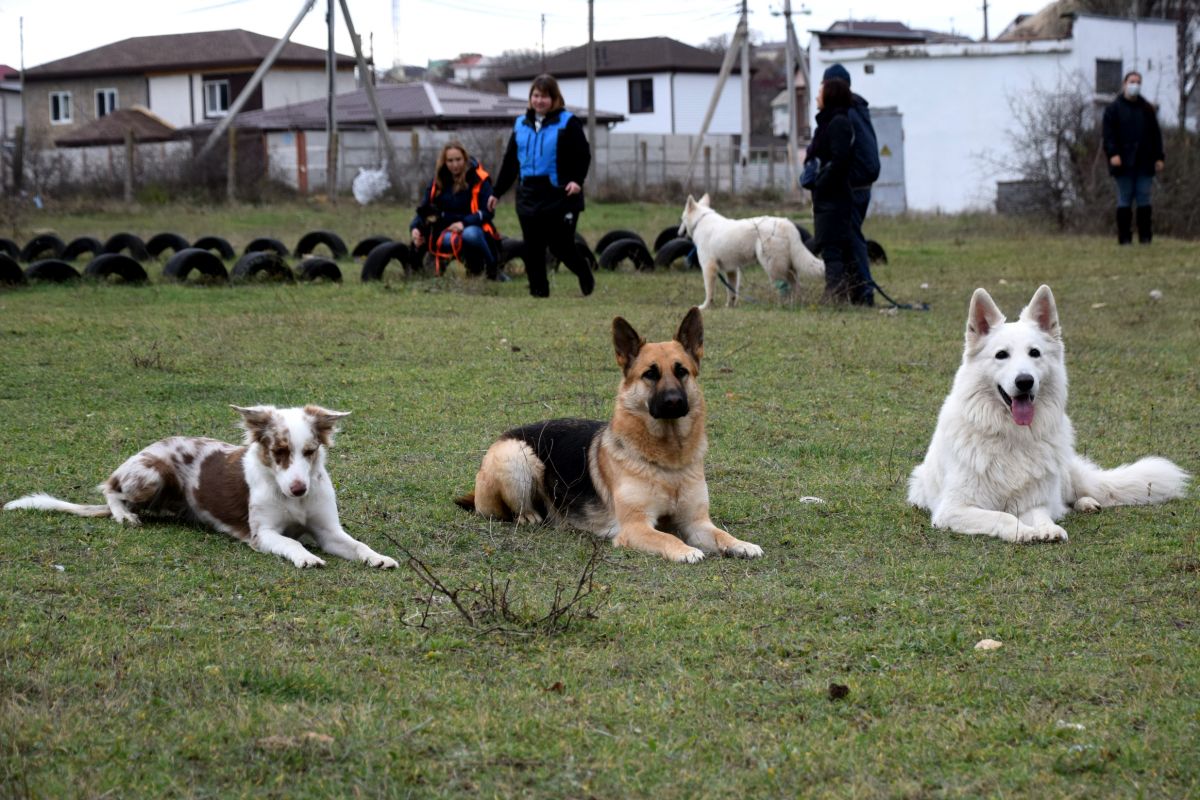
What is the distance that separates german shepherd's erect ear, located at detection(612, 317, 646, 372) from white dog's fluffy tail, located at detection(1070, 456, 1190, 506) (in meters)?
2.48

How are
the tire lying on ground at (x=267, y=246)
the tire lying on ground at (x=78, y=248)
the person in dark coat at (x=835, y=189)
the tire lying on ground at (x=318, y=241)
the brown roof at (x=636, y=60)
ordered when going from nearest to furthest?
the person in dark coat at (x=835, y=189) → the tire lying on ground at (x=78, y=248) → the tire lying on ground at (x=267, y=246) → the tire lying on ground at (x=318, y=241) → the brown roof at (x=636, y=60)

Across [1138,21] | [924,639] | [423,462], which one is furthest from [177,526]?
[1138,21]

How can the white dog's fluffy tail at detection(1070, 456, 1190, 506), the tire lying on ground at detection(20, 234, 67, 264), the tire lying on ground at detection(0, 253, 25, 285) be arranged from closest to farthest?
the white dog's fluffy tail at detection(1070, 456, 1190, 506) → the tire lying on ground at detection(0, 253, 25, 285) → the tire lying on ground at detection(20, 234, 67, 264)

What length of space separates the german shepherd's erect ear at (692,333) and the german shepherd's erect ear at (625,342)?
206mm

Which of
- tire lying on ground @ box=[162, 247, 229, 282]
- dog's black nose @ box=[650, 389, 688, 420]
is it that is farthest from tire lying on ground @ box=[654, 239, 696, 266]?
dog's black nose @ box=[650, 389, 688, 420]

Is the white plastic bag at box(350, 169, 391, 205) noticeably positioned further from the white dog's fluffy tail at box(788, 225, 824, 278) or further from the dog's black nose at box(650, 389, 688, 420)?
the dog's black nose at box(650, 389, 688, 420)

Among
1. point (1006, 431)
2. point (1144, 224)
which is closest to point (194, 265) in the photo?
point (1006, 431)

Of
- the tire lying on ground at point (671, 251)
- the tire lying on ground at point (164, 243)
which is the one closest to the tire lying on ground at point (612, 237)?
the tire lying on ground at point (671, 251)

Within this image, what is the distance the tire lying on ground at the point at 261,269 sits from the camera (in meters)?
16.8

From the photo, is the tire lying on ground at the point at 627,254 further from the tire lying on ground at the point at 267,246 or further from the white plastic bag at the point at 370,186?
the white plastic bag at the point at 370,186

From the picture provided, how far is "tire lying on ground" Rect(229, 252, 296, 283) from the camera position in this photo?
55.0 ft

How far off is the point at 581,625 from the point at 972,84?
1484 inches

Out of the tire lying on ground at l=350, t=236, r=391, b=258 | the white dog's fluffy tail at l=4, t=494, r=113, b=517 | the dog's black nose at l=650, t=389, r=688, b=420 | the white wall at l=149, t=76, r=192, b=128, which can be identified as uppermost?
the white wall at l=149, t=76, r=192, b=128

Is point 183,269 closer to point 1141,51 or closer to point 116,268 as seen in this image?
point 116,268
